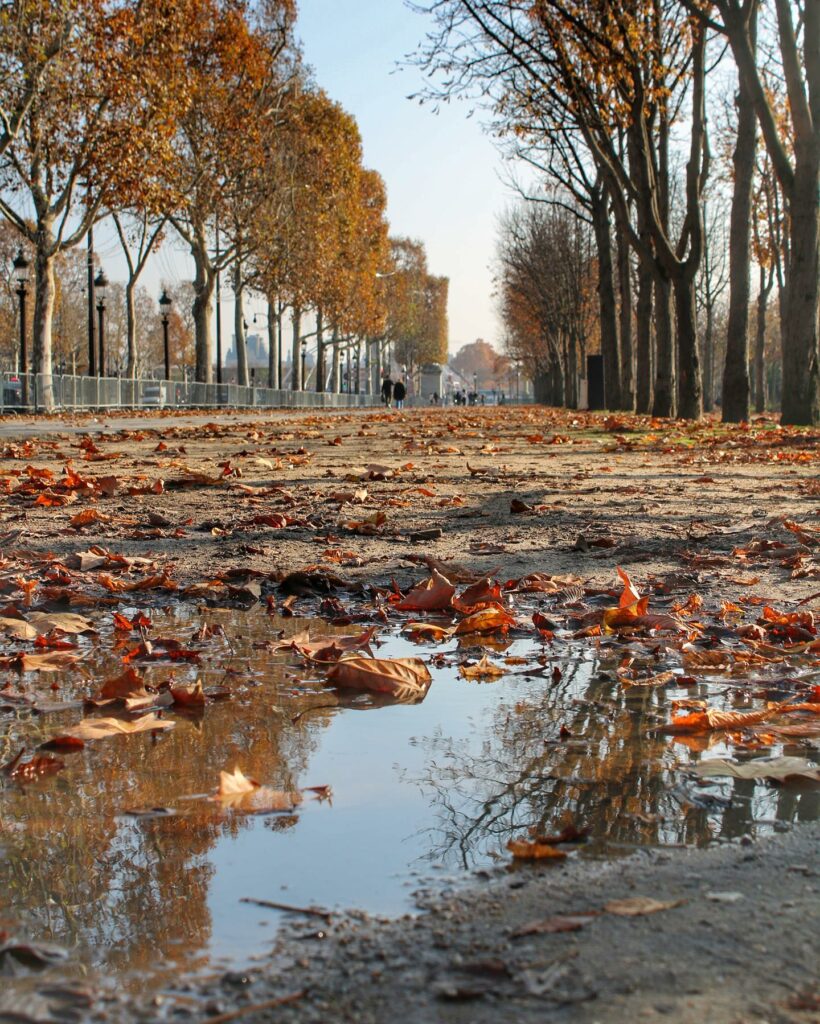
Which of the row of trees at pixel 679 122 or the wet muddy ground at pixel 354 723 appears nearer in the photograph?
the wet muddy ground at pixel 354 723

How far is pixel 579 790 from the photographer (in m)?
2.51

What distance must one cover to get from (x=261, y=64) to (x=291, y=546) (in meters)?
37.8

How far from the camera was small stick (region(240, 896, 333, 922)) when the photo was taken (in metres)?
1.86

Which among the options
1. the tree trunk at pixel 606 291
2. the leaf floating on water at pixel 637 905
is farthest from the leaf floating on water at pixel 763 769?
the tree trunk at pixel 606 291

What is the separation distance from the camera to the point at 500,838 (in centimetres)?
222

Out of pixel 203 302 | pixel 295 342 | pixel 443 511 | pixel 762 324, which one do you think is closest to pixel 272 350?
pixel 295 342

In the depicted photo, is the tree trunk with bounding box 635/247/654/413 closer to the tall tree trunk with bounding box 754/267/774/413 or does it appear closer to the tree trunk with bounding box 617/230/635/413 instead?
the tree trunk with bounding box 617/230/635/413

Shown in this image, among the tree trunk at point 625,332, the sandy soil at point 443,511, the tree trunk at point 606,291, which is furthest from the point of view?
the tree trunk at point 625,332

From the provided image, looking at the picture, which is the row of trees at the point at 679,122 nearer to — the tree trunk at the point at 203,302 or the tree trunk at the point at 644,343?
the tree trunk at the point at 644,343

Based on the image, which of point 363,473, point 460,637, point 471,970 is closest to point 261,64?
point 363,473

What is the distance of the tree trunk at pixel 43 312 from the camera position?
97.6 ft

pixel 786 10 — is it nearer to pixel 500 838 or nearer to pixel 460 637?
pixel 460 637

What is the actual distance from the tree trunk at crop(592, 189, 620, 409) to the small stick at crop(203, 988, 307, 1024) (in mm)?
35430

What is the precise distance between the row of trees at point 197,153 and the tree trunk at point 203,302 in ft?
0.23
